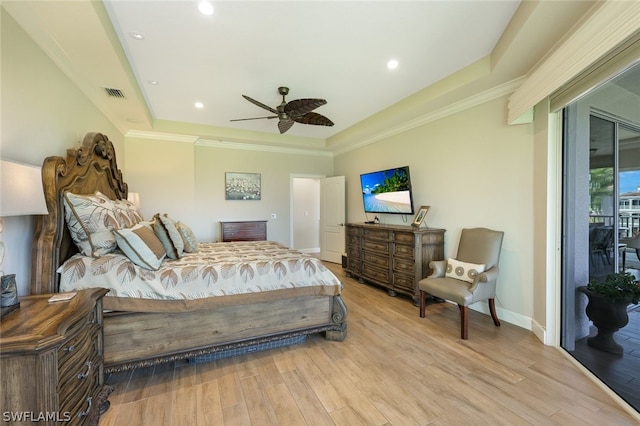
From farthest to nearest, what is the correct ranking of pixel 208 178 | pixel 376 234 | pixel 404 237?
1. pixel 208 178
2. pixel 376 234
3. pixel 404 237

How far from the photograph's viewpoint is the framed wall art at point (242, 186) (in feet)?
18.2

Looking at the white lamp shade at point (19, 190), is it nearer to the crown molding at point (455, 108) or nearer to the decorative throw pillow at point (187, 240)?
the decorative throw pillow at point (187, 240)

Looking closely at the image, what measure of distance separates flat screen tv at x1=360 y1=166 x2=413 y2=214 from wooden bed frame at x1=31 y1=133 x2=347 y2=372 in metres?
2.22

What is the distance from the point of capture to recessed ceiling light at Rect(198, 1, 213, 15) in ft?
6.29

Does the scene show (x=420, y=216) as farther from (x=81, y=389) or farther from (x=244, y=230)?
(x=81, y=389)

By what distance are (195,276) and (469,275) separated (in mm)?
2796

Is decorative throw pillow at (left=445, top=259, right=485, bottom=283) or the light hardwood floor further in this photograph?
decorative throw pillow at (left=445, top=259, right=485, bottom=283)

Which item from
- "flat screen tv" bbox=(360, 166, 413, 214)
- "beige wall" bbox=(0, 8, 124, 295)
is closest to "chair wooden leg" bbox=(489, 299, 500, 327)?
"flat screen tv" bbox=(360, 166, 413, 214)

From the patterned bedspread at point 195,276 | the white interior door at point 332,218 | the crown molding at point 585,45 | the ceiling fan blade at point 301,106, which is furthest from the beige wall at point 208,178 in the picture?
the crown molding at point 585,45

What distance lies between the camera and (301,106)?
2.91m

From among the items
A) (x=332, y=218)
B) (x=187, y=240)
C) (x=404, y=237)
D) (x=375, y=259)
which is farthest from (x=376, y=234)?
(x=187, y=240)

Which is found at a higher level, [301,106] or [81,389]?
[301,106]

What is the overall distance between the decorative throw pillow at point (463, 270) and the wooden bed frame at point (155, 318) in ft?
4.81

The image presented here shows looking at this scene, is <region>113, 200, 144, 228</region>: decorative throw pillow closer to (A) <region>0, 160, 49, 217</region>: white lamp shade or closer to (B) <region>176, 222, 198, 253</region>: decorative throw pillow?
(B) <region>176, 222, 198, 253</region>: decorative throw pillow
